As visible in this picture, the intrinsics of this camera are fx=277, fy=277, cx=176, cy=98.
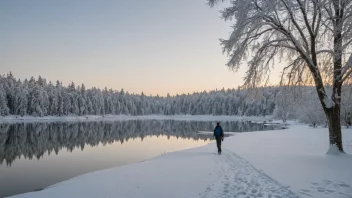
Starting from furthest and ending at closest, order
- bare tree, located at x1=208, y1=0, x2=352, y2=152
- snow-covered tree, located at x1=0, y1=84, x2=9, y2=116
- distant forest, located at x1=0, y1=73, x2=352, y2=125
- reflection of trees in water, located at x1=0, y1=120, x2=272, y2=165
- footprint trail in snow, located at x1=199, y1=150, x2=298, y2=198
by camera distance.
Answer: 1. snow-covered tree, located at x1=0, y1=84, x2=9, y2=116
2. distant forest, located at x1=0, y1=73, x2=352, y2=125
3. reflection of trees in water, located at x1=0, y1=120, x2=272, y2=165
4. bare tree, located at x1=208, y1=0, x2=352, y2=152
5. footprint trail in snow, located at x1=199, y1=150, x2=298, y2=198

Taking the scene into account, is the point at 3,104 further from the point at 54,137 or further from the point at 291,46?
the point at 291,46

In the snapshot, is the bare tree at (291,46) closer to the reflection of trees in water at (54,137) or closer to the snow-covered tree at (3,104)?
the reflection of trees in water at (54,137)

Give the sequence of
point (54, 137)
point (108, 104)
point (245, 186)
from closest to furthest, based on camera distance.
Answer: point (245, 186) < point (54, 137) < point (108, 104)

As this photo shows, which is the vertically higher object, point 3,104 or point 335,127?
point 3,104

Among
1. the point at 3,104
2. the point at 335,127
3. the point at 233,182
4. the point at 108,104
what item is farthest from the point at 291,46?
the point at 108,104

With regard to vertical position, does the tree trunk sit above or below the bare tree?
below

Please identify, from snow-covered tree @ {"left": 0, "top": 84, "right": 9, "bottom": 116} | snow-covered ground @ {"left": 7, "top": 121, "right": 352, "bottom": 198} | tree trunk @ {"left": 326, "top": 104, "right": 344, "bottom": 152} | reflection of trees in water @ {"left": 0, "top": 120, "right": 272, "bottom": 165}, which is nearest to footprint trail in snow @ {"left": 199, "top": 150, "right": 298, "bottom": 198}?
snow-covered ground @ {"left": 7, "top": 121, "right": 352, "bottom": 198}

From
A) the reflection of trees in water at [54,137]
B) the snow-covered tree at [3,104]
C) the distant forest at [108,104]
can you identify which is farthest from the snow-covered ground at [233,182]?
the snow-covered tree at [3,104]

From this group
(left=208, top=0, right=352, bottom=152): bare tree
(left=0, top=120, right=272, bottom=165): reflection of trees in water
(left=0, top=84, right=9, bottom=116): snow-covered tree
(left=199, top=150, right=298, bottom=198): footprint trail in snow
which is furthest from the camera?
(left=0, top=84, right=9, bottom=116): snow-covered tree

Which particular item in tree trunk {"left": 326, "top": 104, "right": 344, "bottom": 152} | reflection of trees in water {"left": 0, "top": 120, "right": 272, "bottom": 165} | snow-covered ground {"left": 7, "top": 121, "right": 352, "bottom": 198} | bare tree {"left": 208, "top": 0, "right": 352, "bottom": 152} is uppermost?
bare tree {"left": 208, "top": 0, "right": 352, "bottom": 152}

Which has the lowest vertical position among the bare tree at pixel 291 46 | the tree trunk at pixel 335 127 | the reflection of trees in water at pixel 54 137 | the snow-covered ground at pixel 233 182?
the reflection of trees in water at pixel 54 137

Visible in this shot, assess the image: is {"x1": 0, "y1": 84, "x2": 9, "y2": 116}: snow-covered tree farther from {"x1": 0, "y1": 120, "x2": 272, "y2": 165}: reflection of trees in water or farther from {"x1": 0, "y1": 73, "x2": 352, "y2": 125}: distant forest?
{"x1": 0, "y1": 120, "x2": 272, "y2": 165}: reflection of trees in water

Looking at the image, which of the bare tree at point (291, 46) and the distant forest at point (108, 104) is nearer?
the bare tree at point (291, 46)

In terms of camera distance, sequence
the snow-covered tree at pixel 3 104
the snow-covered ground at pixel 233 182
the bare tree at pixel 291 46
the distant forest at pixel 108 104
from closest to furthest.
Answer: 1. the snow-covered ground at pixel 233 182
2. the bare tree at pixel 291 46
3. the distant forest at pixel 108 104
4. the snow-covered tree at pixel 3 104
